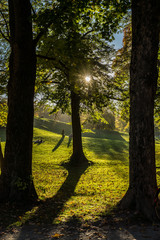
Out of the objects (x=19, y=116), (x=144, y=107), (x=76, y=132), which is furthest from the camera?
(x=76, y=132)

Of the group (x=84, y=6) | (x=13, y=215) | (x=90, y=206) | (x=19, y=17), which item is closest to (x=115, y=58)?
(x=84, y=6)

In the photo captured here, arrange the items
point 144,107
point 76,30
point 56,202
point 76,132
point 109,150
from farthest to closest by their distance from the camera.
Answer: point 109,150 < point 76,132 < point 76,30 < point 56,202 < point 144,107

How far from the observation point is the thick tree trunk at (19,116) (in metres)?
7.09

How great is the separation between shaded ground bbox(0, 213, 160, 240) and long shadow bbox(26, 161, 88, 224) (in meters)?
0.52

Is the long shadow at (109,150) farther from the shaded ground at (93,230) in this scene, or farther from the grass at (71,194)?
the shaded ground at (93,230)

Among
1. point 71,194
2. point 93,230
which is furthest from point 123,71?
point 93,230

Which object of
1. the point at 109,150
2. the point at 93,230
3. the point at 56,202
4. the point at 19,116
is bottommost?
the point at 109,150

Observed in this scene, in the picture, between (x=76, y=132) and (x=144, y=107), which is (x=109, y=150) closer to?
(x=76, y=132)

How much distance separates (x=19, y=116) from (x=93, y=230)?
179 inches

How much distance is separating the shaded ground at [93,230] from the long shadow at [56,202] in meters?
0.52

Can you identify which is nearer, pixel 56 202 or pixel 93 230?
pixel 93 230

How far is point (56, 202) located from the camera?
311 inches

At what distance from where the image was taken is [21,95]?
728 cm

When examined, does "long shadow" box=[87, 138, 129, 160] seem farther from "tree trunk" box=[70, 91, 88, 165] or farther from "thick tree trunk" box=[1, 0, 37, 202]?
"thick tree trunk" box=[1, 0, 37, 202]
